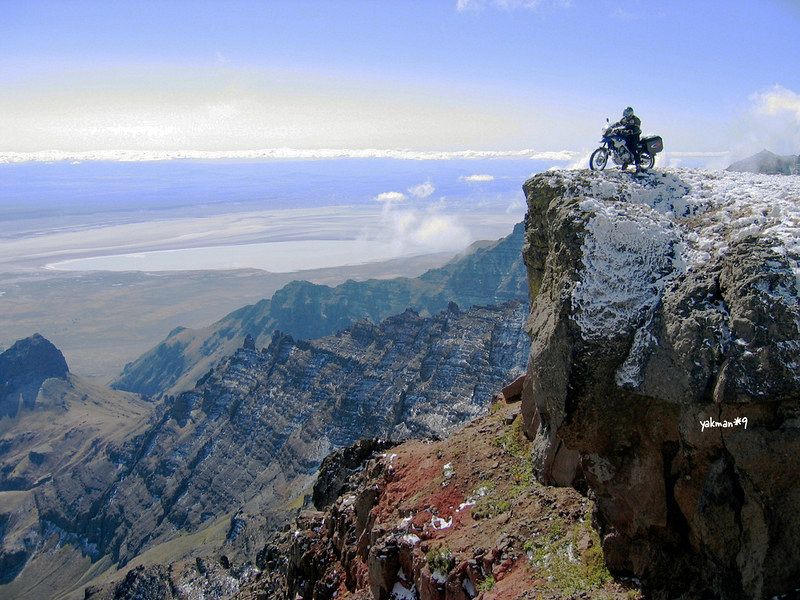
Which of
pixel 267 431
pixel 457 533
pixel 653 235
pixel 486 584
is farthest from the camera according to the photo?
pixel 267 431

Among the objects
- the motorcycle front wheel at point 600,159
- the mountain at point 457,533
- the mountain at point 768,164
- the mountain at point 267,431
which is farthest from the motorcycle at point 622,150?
the mountain at point 267,431

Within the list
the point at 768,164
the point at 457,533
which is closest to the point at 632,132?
the point at 457,533

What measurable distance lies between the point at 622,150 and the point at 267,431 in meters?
157

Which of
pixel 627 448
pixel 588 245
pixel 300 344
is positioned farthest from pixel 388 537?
pixel 300 344

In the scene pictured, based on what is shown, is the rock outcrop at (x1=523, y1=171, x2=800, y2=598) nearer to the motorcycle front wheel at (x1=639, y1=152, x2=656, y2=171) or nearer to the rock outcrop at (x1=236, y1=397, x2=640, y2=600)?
the rock outcrop at (x1=236, y1=397, x2=640, y2=600)

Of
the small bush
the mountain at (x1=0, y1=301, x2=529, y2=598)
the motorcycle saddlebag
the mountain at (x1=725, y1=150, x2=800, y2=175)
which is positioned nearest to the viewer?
the small bush

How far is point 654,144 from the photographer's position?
Result: 87.9ft

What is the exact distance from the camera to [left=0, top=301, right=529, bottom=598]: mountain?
151 metres

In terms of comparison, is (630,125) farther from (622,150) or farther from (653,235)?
(653,235)

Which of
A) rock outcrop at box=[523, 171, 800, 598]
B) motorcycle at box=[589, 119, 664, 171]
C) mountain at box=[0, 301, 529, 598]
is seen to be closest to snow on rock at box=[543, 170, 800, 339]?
rock outcrop at box=[523, 171, 800, 598]

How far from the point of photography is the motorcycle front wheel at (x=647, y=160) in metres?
27.3

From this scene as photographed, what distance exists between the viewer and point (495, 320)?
186m

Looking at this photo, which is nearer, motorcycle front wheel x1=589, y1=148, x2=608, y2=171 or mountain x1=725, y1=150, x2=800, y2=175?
motorcycle front wheel x1=589, y1=148, x2=608, y2=171

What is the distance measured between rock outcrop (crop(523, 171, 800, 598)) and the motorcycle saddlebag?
5.36 meters
